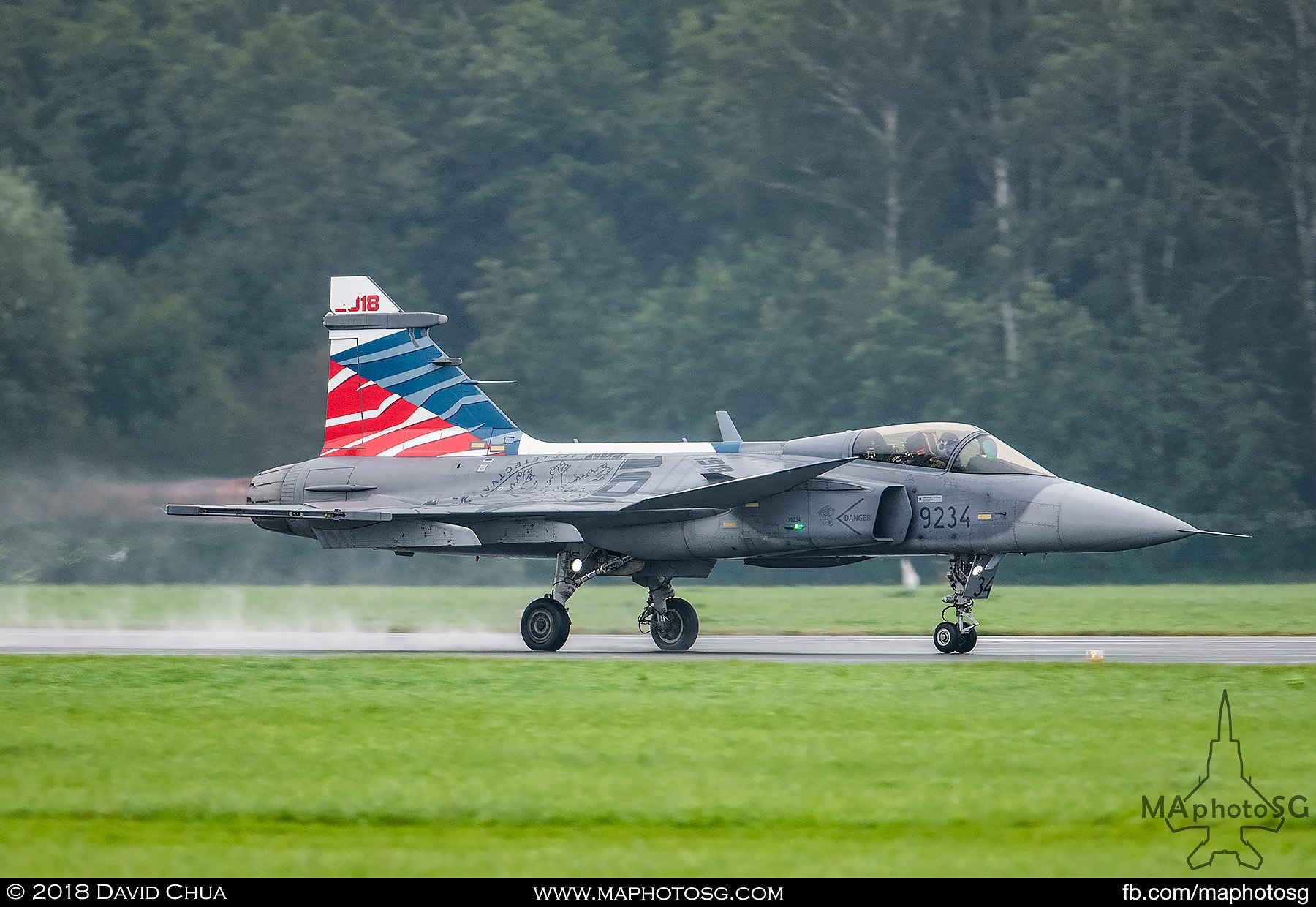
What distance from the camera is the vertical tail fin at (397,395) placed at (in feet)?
69.8

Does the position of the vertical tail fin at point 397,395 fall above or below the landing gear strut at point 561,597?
above

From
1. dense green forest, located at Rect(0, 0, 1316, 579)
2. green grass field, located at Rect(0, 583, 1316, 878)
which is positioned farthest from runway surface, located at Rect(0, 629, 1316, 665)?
dense green forest, located at Rect(0, 0, 1316, 579)

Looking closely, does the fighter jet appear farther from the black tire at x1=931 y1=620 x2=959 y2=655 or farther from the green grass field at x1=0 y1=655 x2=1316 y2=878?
the green grass field at x1=0 y1=655 x2=1316 y2=878

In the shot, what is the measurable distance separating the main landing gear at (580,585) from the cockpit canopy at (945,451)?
9.54 ft

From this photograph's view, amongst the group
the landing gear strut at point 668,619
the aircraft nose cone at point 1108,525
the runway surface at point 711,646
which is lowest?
the runway surface at point 711,646

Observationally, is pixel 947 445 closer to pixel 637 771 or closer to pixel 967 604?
pixel 967 604

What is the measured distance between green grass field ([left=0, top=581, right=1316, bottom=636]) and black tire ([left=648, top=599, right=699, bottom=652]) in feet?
12.1

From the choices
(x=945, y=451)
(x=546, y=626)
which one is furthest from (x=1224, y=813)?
(x=546, y=626)

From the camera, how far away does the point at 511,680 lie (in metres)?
14.6

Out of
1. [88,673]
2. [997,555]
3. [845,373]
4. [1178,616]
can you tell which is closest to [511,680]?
[88,673]

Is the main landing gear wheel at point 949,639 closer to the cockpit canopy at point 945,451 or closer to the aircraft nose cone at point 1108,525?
the aircraft nose cone at point 1108,525

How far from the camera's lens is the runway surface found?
17.4 metres
